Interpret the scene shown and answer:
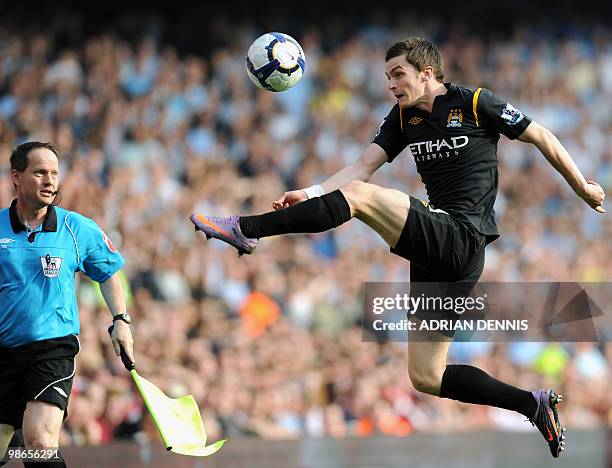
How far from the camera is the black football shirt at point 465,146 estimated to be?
6.69 m

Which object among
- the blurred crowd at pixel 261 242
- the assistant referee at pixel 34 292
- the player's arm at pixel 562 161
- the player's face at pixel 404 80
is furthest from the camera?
the blurred crowd at pixel 261 242

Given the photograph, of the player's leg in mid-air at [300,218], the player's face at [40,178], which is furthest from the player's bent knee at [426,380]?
the player's face at [40,178]

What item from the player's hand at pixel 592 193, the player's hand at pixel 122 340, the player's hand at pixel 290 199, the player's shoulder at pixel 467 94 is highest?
the player's shoulder at pixel 467 94

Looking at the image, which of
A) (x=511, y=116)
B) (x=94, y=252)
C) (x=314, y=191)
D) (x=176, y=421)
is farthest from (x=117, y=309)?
(x=511, y=116)

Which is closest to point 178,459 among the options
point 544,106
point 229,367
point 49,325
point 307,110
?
point 229,367

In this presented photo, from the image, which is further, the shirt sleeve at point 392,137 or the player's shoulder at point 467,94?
the shirt sleeve at point 392,137

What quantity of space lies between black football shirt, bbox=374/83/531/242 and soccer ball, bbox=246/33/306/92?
966 mm

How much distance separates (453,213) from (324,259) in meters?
6.85

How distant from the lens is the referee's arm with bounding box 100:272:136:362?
21.1ft

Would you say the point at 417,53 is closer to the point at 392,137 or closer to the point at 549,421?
the point at 392,137

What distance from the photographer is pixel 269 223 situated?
614 centimetres

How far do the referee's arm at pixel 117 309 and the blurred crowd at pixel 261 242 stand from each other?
3267 mm

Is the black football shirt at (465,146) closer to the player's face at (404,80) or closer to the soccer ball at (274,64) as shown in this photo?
the player's face at (404,80)

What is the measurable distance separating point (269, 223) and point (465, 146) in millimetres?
1458
